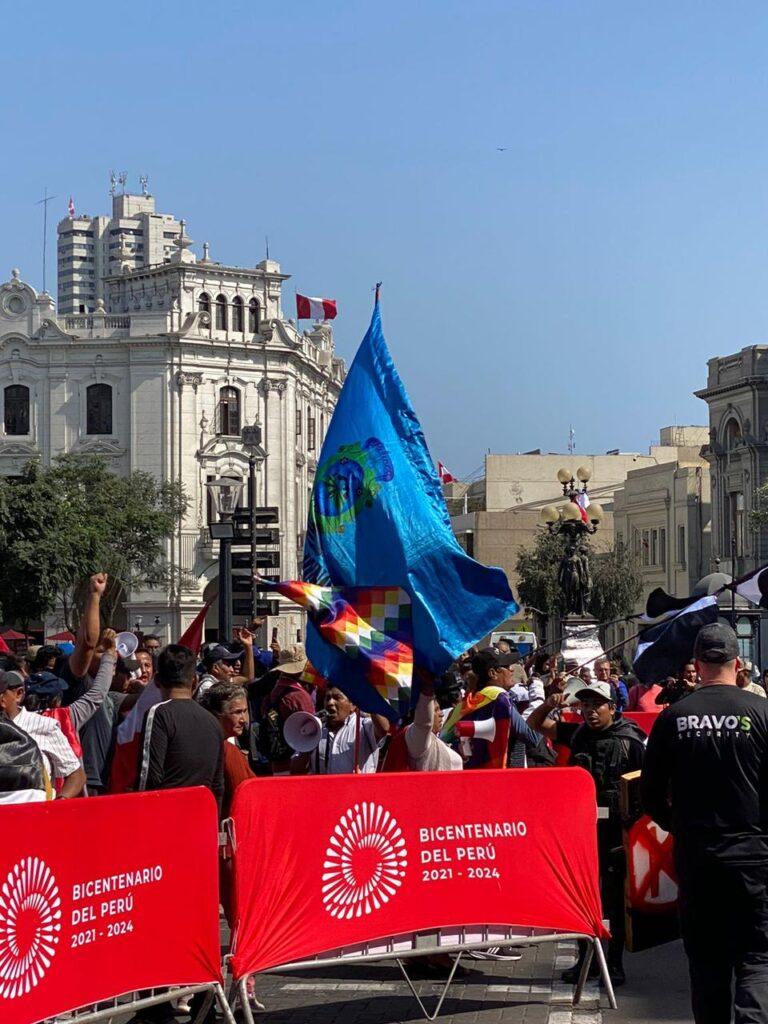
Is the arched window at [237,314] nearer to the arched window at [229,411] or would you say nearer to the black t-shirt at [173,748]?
the arched window at [229,411]

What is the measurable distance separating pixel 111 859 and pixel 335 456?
450 cm

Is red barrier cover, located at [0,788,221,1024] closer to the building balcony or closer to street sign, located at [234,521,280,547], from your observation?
street sign, located at [234,521,280,547]

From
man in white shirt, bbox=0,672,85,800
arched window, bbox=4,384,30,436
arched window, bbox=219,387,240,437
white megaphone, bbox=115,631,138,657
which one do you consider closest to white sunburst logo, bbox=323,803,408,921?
man in white shirt, bbox=0,672,85,800

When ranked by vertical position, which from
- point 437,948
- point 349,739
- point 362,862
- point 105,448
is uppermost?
point 105,448

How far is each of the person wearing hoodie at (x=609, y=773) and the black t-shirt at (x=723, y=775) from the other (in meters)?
2.52

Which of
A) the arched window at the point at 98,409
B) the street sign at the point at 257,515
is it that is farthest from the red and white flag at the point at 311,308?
the street sign at the point at 257,515

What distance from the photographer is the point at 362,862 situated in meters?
8.38

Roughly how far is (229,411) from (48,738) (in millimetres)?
64349

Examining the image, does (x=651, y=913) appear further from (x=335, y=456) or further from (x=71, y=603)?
(x=71, y=603)

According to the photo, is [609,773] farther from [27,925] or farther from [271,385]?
[271,385]

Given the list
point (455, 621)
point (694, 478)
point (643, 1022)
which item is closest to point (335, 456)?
point (455, 621)

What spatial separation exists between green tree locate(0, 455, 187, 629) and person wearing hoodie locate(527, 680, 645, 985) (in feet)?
152

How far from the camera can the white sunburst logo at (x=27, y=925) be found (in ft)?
22.4

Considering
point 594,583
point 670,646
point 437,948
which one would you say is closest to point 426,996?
point 437,948
